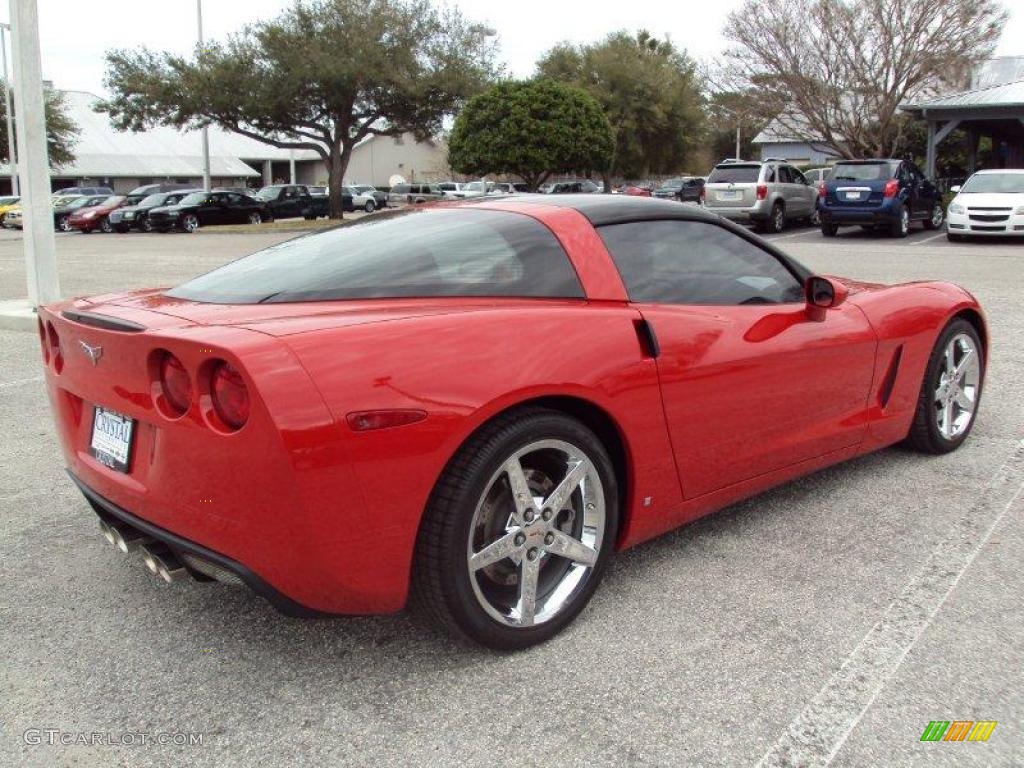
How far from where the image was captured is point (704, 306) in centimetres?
339

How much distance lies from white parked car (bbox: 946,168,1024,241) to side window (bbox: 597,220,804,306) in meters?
17.1

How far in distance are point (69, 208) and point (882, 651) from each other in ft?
126

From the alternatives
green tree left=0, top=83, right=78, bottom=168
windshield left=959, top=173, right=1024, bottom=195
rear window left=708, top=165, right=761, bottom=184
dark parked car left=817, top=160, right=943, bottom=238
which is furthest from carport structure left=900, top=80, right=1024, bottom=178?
green tree left=0, top=83, right=78, bottom=168

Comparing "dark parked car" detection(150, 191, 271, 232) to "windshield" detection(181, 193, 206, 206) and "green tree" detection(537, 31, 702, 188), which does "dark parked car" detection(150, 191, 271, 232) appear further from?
"green tree" detection(537, 31, 702, 188)

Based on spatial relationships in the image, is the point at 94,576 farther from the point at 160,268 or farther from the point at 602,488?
the point at 160,268

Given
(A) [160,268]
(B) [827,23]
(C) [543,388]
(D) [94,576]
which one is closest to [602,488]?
(C) [543,388]

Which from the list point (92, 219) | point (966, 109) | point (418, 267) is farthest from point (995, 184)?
point (92, 219)

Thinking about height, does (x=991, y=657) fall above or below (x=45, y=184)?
below

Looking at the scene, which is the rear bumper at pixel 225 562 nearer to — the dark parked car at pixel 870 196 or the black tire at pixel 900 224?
the dark parked car at pixel 870 196

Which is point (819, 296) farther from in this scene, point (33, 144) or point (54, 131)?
point (54, 131)

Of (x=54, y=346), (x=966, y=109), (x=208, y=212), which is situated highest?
(x=966, y=109)

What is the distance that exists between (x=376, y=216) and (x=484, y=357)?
142 centimetres

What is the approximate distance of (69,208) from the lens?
36.0 metres

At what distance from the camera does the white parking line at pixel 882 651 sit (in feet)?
7.71
